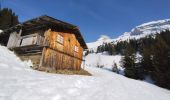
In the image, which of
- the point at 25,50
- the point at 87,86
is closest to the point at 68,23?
the point at 25,50

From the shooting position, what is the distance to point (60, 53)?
76.6 ft

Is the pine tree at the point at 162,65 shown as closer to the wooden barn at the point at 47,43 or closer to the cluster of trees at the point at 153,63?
the cluster of trees at the point at 153,63

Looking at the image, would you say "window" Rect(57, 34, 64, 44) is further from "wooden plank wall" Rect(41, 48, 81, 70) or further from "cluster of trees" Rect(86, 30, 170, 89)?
"cluster of trees" Rect(86, 30, 170, 89)

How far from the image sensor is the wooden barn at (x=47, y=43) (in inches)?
842

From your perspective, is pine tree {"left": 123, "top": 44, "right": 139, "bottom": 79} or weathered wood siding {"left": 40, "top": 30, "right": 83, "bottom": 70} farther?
pine tree {"left": 123, "top": 44, "right": 139, "bottom": 79}

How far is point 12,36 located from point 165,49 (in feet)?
90.2

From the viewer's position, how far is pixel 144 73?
148 ft

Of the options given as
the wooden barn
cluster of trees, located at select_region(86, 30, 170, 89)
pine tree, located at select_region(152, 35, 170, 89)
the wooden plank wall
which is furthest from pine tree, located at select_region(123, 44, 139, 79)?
the wooden plank wall

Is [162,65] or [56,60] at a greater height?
[162,65]

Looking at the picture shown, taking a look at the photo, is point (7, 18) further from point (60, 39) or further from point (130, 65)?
point (130, 65)

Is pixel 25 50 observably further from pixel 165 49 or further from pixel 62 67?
pixel 165 49

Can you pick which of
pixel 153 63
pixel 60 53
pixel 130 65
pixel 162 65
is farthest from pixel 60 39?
pixel 130 65

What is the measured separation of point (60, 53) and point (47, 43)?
8.19ft

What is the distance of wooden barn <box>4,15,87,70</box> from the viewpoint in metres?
21.4
